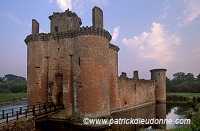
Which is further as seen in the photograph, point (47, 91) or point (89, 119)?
point (47, 91)

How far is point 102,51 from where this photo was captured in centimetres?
1449

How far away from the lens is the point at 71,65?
581 inches

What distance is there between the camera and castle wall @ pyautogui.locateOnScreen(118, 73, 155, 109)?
21.5 metres

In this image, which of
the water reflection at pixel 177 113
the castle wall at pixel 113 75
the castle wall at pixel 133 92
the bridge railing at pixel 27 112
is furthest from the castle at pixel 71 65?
the castle wall at pixel 133 92

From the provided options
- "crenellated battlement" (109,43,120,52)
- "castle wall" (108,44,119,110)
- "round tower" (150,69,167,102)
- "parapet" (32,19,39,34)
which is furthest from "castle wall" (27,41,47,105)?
"round tower" (150,69,167,102)

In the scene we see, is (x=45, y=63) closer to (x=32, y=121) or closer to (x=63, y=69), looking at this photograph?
(x=63, y=69)

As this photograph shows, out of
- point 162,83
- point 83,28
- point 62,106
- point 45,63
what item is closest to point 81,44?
point 83,28

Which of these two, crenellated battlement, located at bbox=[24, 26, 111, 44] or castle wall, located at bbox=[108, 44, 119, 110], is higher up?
crenellated battlement, located at bbox=[24, 26, 111, 44]

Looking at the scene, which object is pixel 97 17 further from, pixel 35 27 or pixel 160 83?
pixel 160 83

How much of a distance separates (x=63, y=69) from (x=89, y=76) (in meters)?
2.87

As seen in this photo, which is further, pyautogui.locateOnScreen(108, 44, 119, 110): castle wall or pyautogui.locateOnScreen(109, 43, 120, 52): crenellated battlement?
pyautogui.locateOnScreen(109, 43, 120, 52): crenellated battlement

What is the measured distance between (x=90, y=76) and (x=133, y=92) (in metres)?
12.5

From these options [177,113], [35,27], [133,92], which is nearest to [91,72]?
[35,27]

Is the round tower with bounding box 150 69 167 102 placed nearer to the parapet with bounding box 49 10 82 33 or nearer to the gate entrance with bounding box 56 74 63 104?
the parapet with bounding box 49 10 82 33
